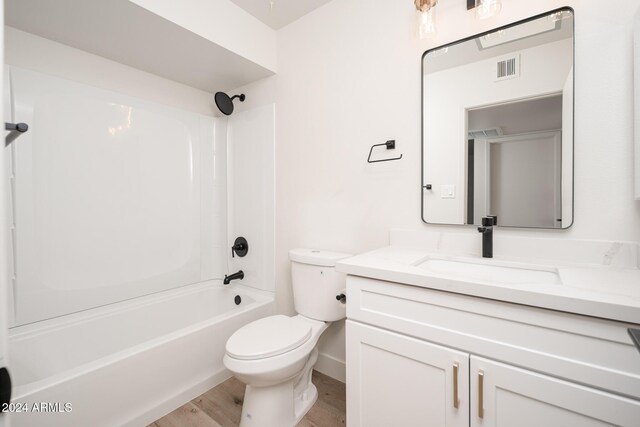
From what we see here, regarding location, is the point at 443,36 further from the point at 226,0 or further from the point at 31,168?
the point at 31,168

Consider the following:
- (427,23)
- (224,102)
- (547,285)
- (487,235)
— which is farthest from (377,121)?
(224,102)

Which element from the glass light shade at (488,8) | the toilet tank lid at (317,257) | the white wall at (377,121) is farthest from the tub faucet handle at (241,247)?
the glass light shade at (488,8)

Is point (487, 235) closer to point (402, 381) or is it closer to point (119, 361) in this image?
point (402, 381)

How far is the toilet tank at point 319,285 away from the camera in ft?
5.27

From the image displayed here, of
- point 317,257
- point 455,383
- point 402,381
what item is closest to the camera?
point 455,383

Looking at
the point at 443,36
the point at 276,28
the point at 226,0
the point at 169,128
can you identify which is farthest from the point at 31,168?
the point at 443,36

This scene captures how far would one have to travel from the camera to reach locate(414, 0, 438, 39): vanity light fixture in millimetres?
1318

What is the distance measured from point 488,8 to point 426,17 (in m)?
0.26

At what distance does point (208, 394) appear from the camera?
5.47ft

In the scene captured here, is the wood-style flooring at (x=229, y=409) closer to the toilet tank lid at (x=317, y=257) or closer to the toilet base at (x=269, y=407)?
the toilet base at (x=269, y=407)

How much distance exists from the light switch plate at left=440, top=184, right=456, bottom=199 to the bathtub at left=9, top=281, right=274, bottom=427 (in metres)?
1.38

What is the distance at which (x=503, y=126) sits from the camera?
129 centimetres

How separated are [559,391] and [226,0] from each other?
2.38 m

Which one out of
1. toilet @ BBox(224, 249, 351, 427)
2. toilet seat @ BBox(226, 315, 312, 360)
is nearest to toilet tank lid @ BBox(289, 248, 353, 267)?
toilet @ BBox(224, 249, 351, 427)
